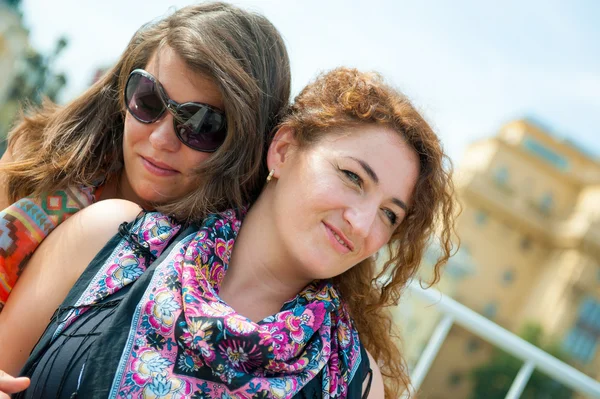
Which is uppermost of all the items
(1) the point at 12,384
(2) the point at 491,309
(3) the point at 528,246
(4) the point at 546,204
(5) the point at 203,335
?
(4) the point at 546,204

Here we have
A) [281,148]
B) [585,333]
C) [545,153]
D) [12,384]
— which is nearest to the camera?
[12,384]

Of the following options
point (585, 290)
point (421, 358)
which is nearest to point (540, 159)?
point (585, 290)

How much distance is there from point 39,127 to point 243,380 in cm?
148

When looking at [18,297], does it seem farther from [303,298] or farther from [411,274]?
[411,274]

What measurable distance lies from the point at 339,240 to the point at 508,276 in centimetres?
5883

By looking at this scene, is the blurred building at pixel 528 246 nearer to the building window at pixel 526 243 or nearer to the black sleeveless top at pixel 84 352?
the building window at pixel 526 243

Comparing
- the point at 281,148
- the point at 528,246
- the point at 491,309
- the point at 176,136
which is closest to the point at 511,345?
the point at 281,148

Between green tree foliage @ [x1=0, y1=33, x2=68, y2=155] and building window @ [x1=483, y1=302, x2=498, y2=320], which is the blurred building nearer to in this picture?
building window @ [x1=483, y1=302, x2=498, y2=320]

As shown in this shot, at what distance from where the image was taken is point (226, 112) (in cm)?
198

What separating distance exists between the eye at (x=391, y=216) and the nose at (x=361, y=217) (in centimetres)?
11

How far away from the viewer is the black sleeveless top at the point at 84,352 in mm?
1581

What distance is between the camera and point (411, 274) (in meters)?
2.28

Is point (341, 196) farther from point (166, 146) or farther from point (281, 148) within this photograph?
point (166, 146)

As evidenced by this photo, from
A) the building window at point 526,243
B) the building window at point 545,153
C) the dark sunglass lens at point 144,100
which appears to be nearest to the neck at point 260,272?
the dark sunglass lens at point 144,100
